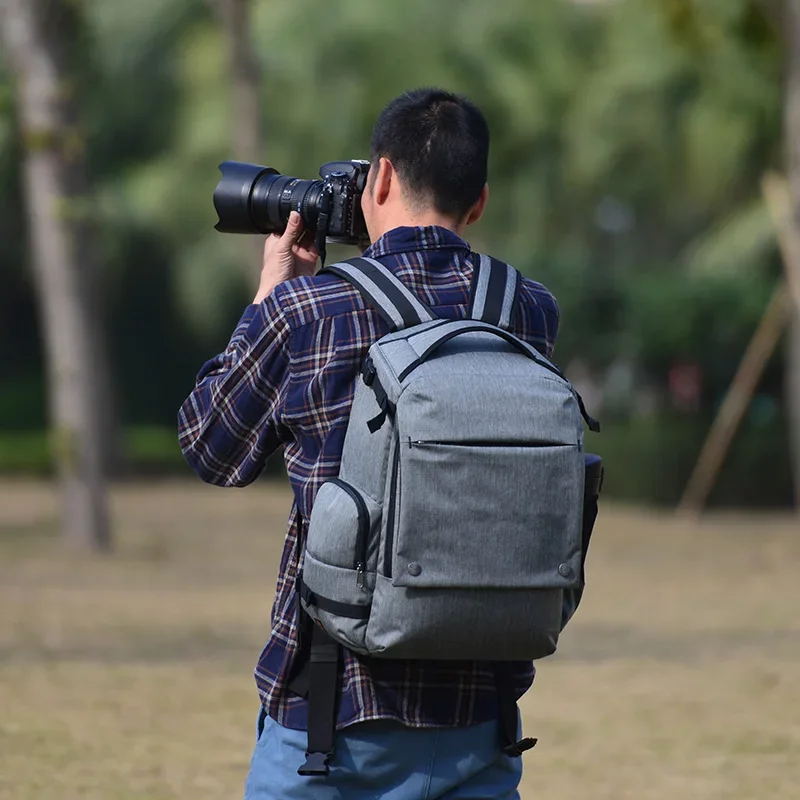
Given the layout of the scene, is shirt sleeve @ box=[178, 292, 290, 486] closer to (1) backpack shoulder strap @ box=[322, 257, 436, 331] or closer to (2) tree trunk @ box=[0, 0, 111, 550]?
(1) backpack shoulder strap @ box=[322, 257, 436, 331]

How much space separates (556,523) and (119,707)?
188 inches

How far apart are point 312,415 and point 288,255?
401 millimetres

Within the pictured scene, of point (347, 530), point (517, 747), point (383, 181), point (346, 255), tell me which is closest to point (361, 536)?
point (347, 530)

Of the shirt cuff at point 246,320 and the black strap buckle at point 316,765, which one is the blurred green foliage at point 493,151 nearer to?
the shirt cuff at point 246,320

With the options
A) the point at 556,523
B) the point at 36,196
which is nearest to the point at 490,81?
the point at 36,196

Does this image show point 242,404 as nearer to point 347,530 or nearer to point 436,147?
point 347,530

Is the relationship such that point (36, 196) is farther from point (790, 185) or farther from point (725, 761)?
point (725, 761)

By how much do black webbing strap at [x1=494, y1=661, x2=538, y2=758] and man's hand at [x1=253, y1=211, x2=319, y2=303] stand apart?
74 cm

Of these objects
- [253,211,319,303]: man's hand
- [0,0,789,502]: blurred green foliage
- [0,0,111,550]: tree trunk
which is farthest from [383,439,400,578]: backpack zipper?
[0,0,789,502]: blurred green foliage

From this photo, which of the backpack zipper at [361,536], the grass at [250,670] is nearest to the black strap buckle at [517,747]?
the backpack zipper at [361,536]

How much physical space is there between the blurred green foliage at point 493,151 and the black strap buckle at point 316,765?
14.9 metres

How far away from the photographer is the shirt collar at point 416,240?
252 cm

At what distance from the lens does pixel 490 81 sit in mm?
25203

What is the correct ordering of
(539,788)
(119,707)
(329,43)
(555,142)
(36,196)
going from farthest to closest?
1. (555,142)
2. (329,43)
3. (36,196)
4. (119,707)
5. (539,788)
